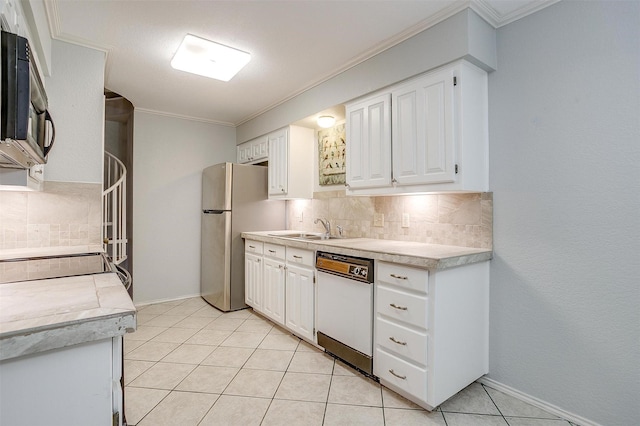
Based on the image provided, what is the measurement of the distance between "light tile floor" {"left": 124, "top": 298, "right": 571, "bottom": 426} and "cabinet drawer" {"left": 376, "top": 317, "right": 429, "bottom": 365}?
0.31 m

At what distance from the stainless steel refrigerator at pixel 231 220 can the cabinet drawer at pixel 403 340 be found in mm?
2109

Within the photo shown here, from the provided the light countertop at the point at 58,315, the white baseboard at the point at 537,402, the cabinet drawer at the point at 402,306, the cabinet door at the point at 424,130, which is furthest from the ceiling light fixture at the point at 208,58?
the white baseboard at the point at 537,402

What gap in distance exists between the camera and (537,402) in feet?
6.46

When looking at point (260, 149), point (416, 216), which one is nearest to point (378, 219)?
point (416, 216)

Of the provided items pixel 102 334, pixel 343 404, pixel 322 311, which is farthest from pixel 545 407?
pixel 102 334

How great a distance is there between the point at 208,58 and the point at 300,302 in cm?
216

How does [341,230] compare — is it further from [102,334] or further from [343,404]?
[102,334]

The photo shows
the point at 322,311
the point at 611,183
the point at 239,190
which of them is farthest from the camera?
the point at 239,190

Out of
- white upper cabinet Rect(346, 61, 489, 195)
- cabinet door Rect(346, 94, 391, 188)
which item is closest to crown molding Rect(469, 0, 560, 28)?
white upper cabinet Rect(346, 61, 489, 195)

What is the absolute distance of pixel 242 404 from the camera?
1983mm

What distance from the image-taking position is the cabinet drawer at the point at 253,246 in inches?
137

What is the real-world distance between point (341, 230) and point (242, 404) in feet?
6.04

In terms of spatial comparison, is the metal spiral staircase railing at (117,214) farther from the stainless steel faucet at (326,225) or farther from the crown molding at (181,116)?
the stainless steel faucet at (326,225)

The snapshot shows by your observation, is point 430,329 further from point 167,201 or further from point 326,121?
point 167,201
